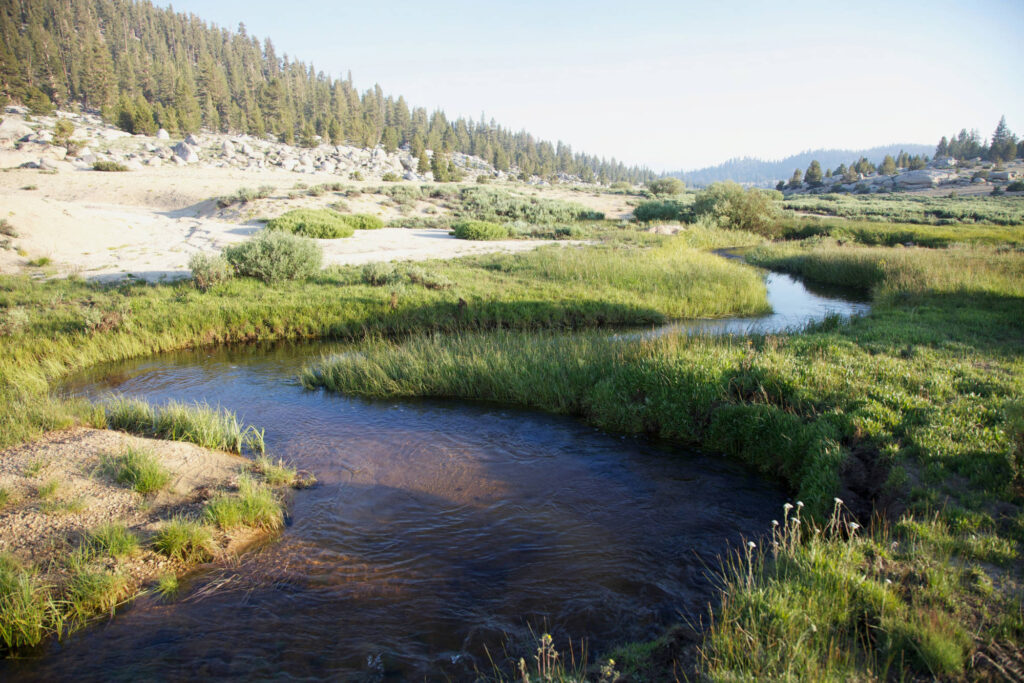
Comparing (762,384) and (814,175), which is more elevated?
(814,175)

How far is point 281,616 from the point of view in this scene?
5047mm

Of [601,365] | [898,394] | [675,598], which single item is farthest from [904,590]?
[601,365]

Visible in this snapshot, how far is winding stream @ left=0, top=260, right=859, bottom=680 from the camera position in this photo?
15.2 ft

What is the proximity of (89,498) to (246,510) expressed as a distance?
1842 mm

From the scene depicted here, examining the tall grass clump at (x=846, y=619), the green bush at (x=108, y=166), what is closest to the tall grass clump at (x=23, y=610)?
the tall grass clump at (x=846, y=619)

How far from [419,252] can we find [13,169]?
40898 millimetres

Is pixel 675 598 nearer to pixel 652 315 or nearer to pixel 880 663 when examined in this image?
pixel 880 663

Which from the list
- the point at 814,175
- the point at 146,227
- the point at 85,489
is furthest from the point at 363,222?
the point at 814,175

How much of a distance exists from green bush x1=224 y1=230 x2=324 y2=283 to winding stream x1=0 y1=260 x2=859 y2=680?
365 inches

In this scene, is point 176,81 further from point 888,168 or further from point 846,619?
point 888,168

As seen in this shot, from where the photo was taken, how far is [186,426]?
28.6 ft

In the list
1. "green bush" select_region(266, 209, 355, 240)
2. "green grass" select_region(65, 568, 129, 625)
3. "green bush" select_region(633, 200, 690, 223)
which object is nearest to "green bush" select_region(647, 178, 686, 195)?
"green bush" select_region(633, 200, 690, 223)

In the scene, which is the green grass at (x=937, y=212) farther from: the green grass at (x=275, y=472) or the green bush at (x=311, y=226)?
the green grass at (x=275, y=472)

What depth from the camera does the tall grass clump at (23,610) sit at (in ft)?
15.3
